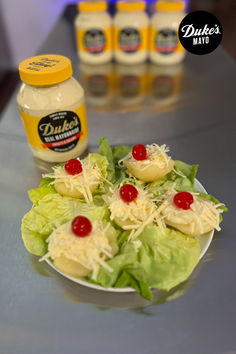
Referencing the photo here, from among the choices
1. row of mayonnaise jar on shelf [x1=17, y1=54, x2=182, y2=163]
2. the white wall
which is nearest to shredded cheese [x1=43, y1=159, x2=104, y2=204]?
row of mayonnaise jar on shelf [x1=17, y1=54, x2=182, y2=163]

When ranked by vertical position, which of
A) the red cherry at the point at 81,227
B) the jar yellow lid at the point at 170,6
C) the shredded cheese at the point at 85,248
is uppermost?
the jar yellow lid at the point at 170,6

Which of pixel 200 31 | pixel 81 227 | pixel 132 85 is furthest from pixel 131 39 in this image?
pixel 81 227

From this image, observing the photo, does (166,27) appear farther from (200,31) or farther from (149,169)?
(149,169)

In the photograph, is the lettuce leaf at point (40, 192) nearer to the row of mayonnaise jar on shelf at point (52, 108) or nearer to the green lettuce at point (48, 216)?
the green lettuce at point (48, 216)

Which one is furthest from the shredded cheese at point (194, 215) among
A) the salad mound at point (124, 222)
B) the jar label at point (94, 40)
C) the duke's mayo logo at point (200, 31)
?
the jar label at point (94, 40)

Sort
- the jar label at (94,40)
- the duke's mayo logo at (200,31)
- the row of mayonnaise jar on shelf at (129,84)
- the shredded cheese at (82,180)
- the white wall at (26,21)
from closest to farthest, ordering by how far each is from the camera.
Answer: the shredded cheese at (82,180) → the duke's mayo logo at (200,31) → the row of mayonnaise jar on shelf at (129,84) → the jar label at (94,40) → the white wall at (26,21)

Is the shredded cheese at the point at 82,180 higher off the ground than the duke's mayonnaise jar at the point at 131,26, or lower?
lower

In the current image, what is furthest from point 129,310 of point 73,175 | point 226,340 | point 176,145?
point 176,145
